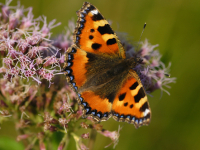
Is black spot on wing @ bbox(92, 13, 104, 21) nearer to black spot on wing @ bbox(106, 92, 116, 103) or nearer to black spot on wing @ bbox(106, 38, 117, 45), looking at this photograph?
black spot on wing @ bbox(106, 38, 117, 45)

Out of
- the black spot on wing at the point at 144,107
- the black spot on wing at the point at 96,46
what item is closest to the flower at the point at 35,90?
the black spot on wing at the point at 96,46

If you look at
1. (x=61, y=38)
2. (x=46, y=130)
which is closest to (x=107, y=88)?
(x=46, y=130)

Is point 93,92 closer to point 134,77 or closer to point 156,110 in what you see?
point 134,77

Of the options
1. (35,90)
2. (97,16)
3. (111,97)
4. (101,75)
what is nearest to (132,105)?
(111,97)

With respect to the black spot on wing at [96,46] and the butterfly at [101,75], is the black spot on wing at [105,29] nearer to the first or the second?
the butterfly at [101,75]

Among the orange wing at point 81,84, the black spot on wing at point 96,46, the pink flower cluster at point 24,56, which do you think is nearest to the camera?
the orange wing at point 81,84

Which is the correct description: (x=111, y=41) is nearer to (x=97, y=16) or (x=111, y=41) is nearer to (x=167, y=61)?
(x=97, y=16)
